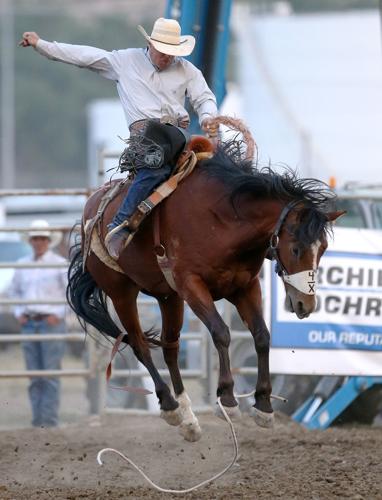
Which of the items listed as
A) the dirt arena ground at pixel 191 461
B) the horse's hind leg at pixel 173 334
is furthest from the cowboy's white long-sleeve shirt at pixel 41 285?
the horse's hind leg at pixel 173 334

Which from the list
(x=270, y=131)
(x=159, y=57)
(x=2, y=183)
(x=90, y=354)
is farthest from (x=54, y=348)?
(x=2, y=183)

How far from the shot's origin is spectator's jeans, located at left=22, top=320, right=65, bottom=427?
34.1 ft

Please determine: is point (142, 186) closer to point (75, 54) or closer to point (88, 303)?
point (75, 54)

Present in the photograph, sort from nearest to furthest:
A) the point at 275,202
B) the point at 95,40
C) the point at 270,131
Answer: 1. the point at 275,202
2. the point at 270,131
3. the point at 95,40

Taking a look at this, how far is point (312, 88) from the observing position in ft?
64.9

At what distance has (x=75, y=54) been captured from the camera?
25.0 feet

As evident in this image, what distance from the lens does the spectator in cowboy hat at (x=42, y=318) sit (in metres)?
10.4

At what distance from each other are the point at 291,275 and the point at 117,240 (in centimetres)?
125

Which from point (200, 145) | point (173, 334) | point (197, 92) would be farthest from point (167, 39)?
point (173, 334)

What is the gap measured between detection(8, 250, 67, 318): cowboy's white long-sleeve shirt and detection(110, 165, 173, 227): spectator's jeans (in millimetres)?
3323

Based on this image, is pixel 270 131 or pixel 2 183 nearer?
pixel 270 131

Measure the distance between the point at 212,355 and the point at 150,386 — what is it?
0.62 m

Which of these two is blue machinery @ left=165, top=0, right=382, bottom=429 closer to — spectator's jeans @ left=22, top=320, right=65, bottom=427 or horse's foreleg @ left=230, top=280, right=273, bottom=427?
spectator's jeans @ left=22, top=320, right=65, bottom=427

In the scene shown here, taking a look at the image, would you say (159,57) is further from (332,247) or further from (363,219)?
(363,219)
